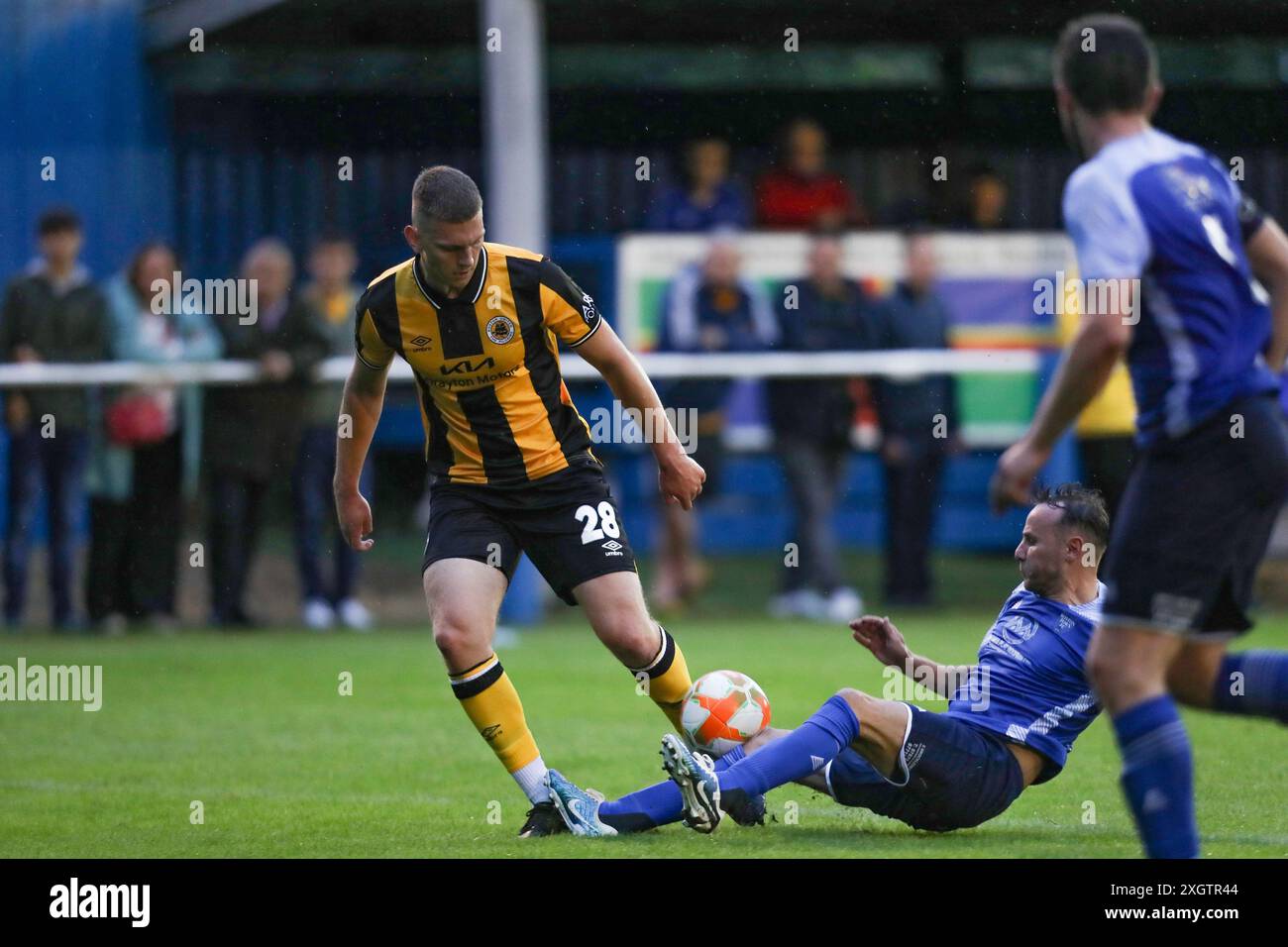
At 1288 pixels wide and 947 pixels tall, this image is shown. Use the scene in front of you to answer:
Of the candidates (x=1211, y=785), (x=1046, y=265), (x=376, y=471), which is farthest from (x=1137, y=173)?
(x=376, y=471)

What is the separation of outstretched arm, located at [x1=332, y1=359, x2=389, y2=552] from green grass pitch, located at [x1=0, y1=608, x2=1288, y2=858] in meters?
1.00

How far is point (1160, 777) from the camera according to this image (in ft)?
14.0

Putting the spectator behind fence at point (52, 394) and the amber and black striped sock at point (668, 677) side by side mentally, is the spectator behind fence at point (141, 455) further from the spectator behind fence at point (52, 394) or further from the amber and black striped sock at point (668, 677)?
the amber and black striped sock at point (668, 677)

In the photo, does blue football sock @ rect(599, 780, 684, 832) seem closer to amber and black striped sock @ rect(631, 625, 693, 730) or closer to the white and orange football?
the white and orange football

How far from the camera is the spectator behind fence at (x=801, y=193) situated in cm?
1477

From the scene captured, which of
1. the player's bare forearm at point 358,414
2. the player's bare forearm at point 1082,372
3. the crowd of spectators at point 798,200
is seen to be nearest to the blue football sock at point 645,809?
the player's bare forearm at point 358,414

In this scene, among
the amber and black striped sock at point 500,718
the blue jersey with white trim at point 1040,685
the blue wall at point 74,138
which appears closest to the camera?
the blue jersey with white trim at point 1040,685

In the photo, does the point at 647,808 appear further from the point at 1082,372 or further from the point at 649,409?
the point at 1082,372

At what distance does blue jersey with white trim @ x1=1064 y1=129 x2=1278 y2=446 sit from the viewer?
4219mm

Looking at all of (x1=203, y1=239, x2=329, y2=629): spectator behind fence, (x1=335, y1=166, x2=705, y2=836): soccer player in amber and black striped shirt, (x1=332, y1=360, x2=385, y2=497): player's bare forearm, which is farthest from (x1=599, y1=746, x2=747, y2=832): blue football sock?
(x1=203, y1=239, x2=329, y2=629): spectator behind fence

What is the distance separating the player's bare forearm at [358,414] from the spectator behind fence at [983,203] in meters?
9.10

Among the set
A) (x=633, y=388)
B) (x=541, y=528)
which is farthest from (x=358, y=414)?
(x=633, y=388)

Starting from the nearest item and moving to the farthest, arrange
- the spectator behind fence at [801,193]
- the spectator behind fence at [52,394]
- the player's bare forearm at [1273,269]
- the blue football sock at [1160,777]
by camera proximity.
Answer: the blue football sock at [1160,777], the player's bare forearm at [1273,269], the spectator behind fence at [52,394], the spectator behind fence at [801,193]

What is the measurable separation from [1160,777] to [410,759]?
4.09 metres
